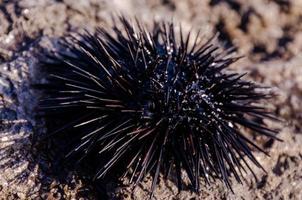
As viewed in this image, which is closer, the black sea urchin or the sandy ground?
the black sea urchin

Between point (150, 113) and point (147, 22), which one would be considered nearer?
point (150, 113)

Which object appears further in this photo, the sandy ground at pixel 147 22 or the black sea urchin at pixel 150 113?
the sandy ground at pixel 147 22

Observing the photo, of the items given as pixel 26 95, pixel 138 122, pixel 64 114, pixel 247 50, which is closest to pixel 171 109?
pixel 138 122

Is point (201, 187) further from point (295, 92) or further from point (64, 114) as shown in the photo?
point (295, 92)

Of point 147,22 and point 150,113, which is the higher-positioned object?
point 147,22
